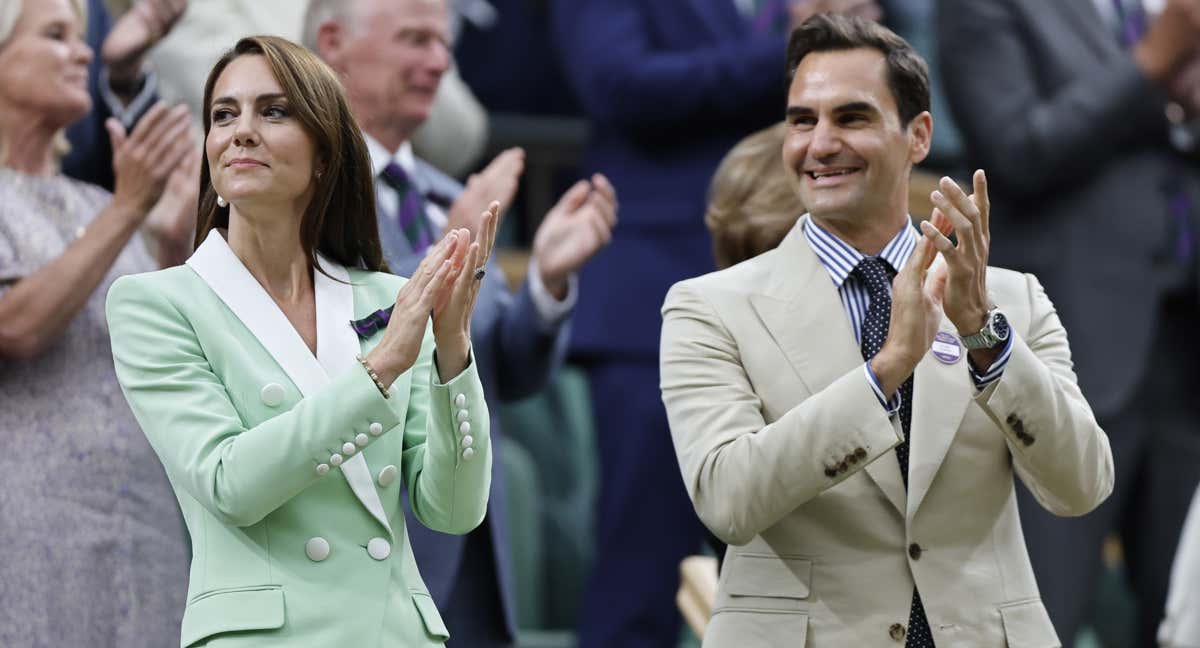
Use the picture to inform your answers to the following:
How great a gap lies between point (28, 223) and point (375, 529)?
136cm

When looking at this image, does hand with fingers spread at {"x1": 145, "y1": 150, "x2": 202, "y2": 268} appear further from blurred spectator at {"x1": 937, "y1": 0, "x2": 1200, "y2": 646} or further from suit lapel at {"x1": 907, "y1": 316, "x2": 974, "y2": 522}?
blurred spectator at {"x1": 937, "y1": 0, "x2": 1200, "y2": 646}

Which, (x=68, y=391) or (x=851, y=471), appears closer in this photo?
(x=851, y=471)

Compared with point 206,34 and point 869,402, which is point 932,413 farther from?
point 206,34

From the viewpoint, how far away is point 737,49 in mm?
4883

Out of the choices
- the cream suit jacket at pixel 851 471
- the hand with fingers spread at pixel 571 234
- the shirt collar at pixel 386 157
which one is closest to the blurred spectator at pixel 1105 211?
the hand with fingers spread at pixel 571 234

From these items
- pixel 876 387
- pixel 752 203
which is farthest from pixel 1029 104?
pixel 876 387

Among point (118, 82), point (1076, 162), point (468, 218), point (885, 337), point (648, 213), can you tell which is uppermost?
point (885, 337)

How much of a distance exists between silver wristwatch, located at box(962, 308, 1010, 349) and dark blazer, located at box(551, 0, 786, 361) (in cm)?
197

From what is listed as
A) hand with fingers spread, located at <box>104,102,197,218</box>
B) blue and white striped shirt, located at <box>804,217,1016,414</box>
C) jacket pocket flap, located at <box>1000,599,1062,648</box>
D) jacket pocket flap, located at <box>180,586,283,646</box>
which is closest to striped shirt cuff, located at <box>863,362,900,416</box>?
blue and white striped shirt, located at <box>804,217,1016,414</box>

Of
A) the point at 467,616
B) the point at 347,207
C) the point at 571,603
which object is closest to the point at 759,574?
the point at 347,207

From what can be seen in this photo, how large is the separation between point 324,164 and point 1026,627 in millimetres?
1220

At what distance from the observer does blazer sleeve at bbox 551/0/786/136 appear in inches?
191

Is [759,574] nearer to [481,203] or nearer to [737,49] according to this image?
[481,203]

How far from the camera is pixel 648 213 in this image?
4988 millimetres
